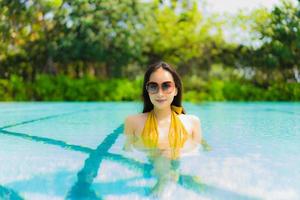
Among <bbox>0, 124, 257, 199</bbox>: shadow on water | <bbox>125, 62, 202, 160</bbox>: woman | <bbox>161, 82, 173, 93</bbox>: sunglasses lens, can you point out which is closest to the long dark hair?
<bbox>125, 62, 202, 160</bbox>: woman

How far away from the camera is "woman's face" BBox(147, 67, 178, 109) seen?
364cm

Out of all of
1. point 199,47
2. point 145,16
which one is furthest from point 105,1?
point 199,47

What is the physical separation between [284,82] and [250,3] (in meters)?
4.15

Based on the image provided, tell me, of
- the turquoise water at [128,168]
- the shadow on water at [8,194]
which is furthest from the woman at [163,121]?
the shadow on water at [8,194]

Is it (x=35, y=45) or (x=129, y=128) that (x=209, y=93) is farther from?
(x=129, y=128)

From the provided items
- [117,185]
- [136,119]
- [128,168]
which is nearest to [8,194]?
[117,185]

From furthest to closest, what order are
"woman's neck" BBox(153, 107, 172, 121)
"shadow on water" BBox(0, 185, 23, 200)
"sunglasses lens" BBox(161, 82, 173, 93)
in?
"woman's neck" BBox(153, 107, 172, 121)
"sunglasses lens" BBox(161, 82, 173, 93)
"shadow on water" BBox(0, 185, 23, 200)

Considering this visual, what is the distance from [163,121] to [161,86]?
0.50m

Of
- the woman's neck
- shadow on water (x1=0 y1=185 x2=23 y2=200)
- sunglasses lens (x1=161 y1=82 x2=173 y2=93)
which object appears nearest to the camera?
shadow on water (x1=0 y1=185 x2=23 y2=200)

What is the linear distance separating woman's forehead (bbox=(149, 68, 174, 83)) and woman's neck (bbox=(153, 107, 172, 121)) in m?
0.39

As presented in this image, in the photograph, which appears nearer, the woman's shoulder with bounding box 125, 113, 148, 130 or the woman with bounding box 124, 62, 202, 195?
the woman with bounding box 124, 62, 202, 195

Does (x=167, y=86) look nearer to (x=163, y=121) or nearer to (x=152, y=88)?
(x=152, y=88)

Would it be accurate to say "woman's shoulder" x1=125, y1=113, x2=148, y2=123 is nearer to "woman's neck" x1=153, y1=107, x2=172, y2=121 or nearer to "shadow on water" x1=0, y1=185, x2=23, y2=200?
"woman's neck" x1=153, y1=107, x2=172, y2=121

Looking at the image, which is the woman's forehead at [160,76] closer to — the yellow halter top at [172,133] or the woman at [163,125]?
the woman at [163,125]
